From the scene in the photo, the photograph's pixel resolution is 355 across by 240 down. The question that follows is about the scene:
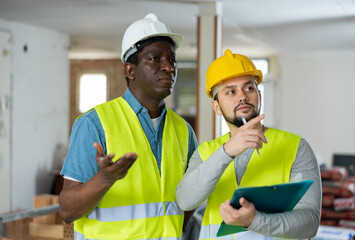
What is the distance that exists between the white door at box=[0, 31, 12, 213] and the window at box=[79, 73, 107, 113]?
179 inches

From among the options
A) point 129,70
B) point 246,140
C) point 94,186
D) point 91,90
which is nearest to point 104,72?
point 91,90

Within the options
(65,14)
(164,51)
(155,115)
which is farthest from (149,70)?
(65,14)

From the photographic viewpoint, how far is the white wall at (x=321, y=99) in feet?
29.7

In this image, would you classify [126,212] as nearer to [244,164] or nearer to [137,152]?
→ [137,152]

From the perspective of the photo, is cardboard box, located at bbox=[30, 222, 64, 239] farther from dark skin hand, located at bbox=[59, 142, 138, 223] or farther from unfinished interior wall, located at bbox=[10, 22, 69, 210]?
unfinished interior wall, located at bbox=[10, 22, 69, 210]

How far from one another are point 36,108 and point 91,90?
4085 millimetres

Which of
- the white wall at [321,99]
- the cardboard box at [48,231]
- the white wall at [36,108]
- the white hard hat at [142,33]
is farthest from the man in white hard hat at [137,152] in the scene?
the white wall at [321,99]

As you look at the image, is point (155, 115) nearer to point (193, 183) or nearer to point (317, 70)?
point (193, 183)

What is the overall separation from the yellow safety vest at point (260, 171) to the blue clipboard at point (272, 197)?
6.8 inches

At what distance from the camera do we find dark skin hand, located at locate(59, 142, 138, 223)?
51.4 inches

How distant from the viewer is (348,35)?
6965 mm

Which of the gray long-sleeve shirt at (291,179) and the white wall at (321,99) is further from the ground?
the white wall at (321,99)

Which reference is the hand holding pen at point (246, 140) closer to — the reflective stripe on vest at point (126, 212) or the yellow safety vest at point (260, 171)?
the yellow safety vest at point (260, 171)

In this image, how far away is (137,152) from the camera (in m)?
1.72
